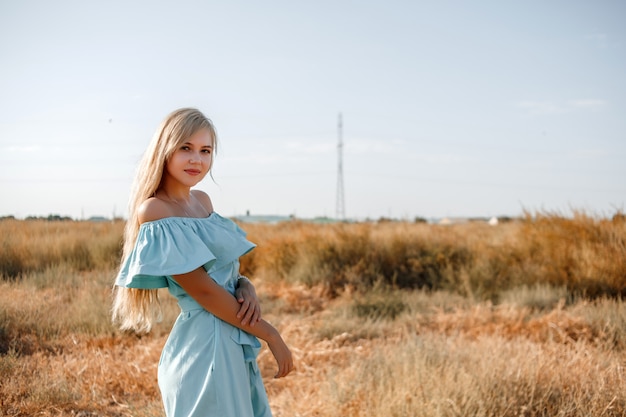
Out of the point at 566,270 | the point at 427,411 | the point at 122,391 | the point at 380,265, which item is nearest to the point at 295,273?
the point at 380,265

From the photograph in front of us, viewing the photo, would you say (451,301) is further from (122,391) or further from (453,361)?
(122,391)

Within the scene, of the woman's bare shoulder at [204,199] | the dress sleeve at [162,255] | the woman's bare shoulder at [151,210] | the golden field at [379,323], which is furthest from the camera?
the golden field at [379,323]

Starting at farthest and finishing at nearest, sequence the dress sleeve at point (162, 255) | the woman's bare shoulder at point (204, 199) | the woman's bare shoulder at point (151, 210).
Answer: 1. the woman's bare shoulder at point (204, 199)
2. the woman's bare shoulder at point (151, 210)
3. the dress sleeve at point (162, 255)

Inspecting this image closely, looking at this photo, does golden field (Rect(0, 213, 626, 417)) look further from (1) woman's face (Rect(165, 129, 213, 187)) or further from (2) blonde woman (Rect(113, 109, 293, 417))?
(1) woman's face (Rect(165, 129, 213, 187))

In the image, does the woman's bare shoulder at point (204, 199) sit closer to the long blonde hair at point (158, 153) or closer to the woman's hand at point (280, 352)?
the long blonde hair at point (158, 153)

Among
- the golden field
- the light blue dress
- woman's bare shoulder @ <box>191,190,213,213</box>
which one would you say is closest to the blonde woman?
the light blue dress

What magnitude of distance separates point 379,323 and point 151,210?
5.59 metres

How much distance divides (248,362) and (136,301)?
0.52 m

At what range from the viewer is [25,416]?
3623 mm

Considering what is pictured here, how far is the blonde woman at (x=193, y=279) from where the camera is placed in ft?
6.71

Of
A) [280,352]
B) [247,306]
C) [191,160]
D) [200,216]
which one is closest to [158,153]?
[191,160]

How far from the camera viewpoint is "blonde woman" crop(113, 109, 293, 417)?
2045mm

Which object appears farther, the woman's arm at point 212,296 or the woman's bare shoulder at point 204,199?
the woman's bare shoulder at point 204,199

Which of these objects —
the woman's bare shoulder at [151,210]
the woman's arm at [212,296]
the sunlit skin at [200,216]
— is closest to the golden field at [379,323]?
the sunlit skin at [200,216]
